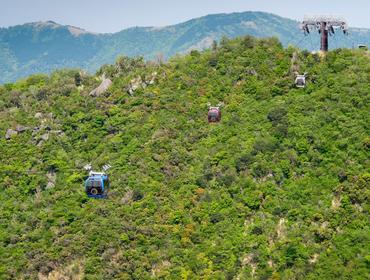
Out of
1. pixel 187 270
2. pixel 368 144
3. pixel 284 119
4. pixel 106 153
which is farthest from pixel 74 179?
pixel 368 144

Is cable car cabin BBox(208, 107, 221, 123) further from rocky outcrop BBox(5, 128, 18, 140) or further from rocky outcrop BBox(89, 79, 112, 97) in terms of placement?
rocky outcrop BBox(5, 128, 18, 140)

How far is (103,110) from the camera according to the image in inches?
4656

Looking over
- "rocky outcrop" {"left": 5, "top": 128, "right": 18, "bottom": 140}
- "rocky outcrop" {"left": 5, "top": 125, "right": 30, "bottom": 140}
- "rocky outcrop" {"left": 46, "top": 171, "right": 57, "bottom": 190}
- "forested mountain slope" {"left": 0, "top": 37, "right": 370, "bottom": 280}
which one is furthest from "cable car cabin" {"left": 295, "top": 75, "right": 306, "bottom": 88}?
"rocky outcrop" {"left": 5, "top": 128, "right": 18, "bottom": 140}

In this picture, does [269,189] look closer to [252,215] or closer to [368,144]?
[252,215]

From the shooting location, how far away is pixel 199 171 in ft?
334

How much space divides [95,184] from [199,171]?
1739 centimetres

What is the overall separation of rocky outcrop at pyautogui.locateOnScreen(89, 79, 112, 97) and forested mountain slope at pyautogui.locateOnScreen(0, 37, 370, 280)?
1.21 metres

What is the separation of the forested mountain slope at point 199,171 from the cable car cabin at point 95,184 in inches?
128

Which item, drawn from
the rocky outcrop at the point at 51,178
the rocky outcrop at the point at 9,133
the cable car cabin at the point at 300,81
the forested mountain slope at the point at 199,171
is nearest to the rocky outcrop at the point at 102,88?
the forested mountain slope at the point at 199,171

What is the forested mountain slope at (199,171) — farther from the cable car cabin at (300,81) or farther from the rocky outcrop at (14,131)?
the cable car cabin at (300,81)

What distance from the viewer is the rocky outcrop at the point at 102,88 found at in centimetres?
12288

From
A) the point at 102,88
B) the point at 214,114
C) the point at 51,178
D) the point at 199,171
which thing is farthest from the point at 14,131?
the point at 214,114

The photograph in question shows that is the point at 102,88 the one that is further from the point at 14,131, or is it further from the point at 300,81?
the point at 300,81

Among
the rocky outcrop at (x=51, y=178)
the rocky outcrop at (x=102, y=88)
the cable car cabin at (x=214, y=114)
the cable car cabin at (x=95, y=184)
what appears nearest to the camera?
the cable car cabin at (x=95, y=184)
